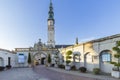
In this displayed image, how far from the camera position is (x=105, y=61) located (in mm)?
20922

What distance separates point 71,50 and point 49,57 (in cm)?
1931

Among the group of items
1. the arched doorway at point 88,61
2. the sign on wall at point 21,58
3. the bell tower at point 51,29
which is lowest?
the sign on wall at point 21,58

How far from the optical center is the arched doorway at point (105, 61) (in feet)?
66.5

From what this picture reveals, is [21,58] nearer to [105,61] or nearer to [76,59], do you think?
[76,59]

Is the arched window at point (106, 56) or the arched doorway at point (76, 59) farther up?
the arched window at point (106, 56)

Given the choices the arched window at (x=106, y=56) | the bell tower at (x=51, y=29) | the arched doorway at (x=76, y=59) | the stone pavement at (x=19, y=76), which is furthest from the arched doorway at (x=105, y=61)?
the bell tower at (x=51, y=29)

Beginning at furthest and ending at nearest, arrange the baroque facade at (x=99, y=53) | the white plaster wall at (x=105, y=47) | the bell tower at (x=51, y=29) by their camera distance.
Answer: the bell tower at (x=51, y=29)
the baroque facade at (x=99, y=53)
the white plaster wall at (x=105, y=47)

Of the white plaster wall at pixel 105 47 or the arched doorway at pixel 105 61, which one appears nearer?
the white plaster wall at pixel 105 47

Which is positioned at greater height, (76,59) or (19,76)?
(76,59)

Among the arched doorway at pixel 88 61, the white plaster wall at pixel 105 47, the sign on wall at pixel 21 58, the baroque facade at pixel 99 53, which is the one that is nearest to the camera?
the white plaster wall at pixel 105 47

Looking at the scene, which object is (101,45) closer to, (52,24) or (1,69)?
(1,69)

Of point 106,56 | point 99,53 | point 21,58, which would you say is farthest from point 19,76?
point 21,58

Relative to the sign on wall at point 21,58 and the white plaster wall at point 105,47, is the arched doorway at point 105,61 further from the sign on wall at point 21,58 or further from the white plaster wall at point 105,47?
the sign on wall at point 21,58

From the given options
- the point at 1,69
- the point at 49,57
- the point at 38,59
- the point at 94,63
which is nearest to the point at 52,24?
the point at 38,59
